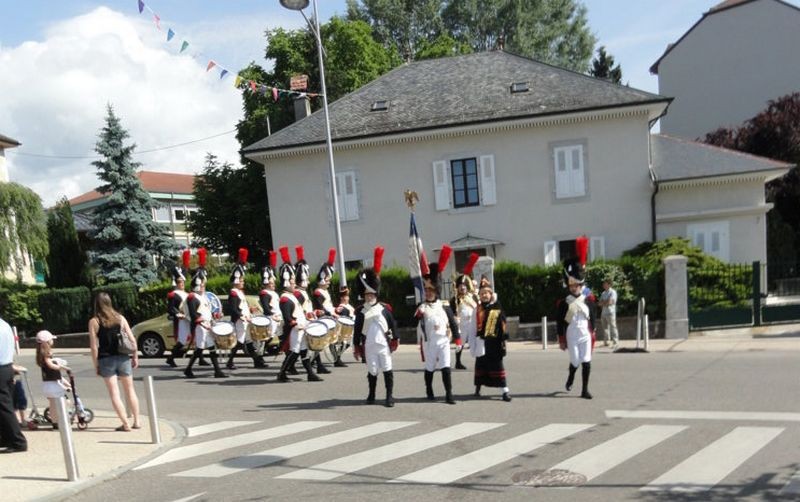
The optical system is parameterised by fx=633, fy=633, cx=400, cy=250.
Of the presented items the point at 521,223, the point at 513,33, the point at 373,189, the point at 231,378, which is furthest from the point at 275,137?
the point at 513,33

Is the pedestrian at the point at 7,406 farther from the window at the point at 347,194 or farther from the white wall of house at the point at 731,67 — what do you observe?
the white wall of house at the point at 731,67

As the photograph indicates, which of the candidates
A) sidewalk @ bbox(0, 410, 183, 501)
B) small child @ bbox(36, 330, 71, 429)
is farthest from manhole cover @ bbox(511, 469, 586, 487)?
small child @ bbox(36, 330, 71, 429)

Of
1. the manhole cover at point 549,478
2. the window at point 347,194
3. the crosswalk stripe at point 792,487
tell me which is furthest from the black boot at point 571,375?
the window at point 347,194

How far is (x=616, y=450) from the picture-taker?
6.83 meters

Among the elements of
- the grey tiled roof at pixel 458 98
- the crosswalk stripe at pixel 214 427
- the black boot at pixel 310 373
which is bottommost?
the black boot at pixel 310 373

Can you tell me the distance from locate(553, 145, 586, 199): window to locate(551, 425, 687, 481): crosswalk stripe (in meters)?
16.1

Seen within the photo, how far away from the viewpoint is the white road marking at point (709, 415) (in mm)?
7844

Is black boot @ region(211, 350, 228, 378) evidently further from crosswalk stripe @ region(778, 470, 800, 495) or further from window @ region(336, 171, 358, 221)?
window @ region(336, 171, 358, 221)

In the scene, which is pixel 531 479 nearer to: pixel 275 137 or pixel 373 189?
pixel 373 189

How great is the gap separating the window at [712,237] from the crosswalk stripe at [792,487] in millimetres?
17645

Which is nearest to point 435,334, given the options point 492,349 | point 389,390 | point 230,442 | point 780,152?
point 492,349

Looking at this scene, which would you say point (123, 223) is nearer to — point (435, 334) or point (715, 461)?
point (435, 334)

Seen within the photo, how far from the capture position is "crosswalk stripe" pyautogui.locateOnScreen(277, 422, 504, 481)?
21.4 feet

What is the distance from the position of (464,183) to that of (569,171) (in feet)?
12.6
